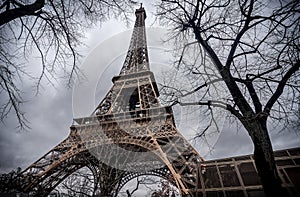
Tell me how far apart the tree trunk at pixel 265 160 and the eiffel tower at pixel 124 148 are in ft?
17.2

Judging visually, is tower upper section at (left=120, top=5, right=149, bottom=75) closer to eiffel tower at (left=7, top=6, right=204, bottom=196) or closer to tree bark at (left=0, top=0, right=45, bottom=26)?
eiffel tower at (left=7, top=6, right=204, bottom=196)

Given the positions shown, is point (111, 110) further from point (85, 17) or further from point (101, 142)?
point (85, 17)

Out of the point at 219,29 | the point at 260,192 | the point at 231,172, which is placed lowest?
the point at 260,192

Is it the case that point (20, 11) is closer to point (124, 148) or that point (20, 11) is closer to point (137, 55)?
point (124, 148)

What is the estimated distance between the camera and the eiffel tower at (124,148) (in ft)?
34.3

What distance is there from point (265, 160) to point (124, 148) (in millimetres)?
12764

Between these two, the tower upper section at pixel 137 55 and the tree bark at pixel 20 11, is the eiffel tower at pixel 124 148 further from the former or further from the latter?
the tree bark at pixel 20 11

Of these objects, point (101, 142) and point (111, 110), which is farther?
point (111, 110)

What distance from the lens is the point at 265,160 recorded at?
291cm

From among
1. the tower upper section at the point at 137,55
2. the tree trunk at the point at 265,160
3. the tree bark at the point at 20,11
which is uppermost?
the tower upper section at the point at 137,55

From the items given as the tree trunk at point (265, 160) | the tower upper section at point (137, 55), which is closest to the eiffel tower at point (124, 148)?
the tower upper section at point (137, 55)

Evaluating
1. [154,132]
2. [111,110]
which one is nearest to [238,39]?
[154,132]

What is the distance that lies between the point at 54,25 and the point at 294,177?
31.4 ft

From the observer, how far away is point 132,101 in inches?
931
